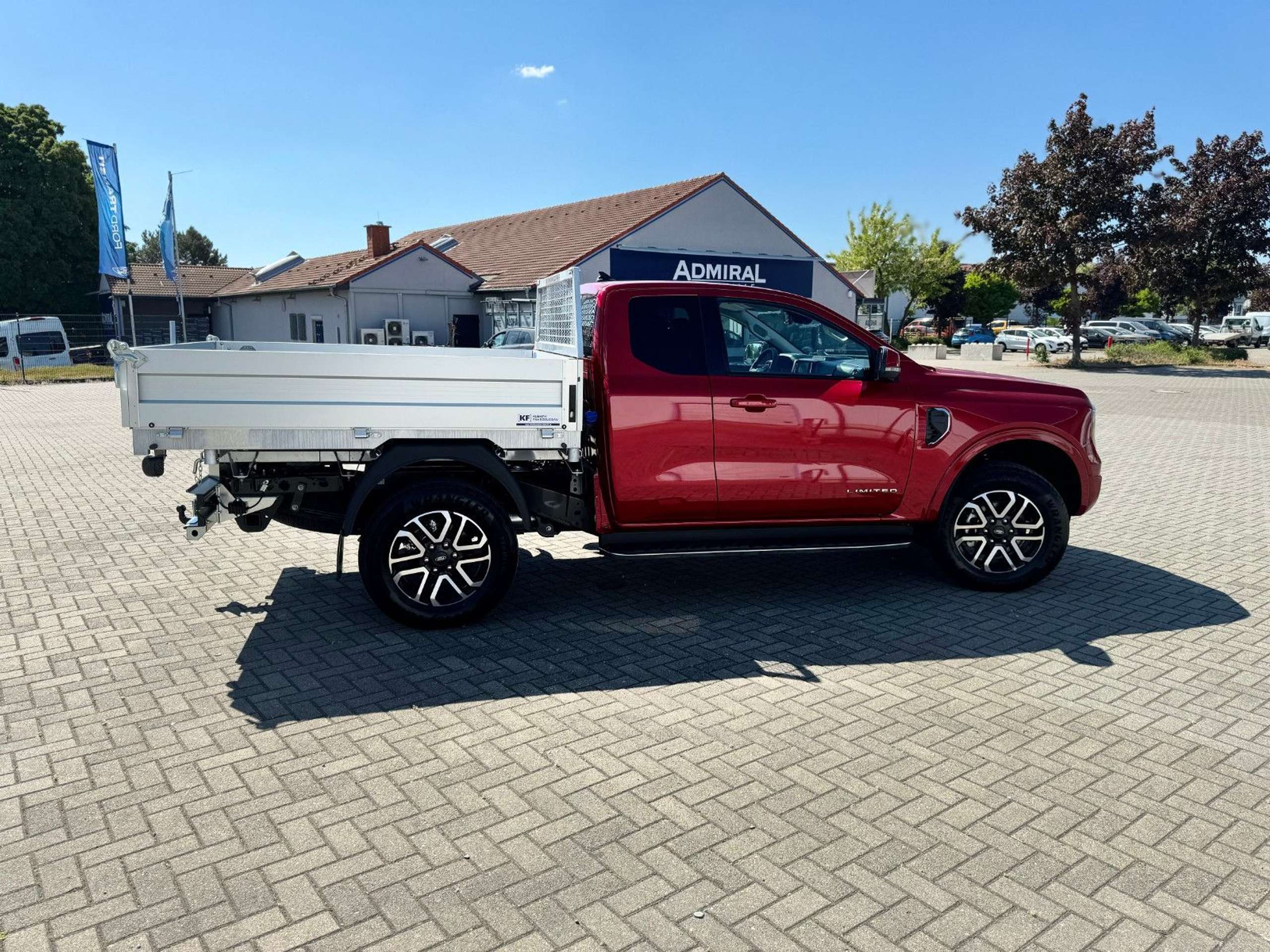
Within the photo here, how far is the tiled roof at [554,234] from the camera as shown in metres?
27.0

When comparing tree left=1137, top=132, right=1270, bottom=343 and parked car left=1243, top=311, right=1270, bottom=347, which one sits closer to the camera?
tree left=1137, top=132, right=1270, bottom=343

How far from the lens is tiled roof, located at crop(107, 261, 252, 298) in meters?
45.2

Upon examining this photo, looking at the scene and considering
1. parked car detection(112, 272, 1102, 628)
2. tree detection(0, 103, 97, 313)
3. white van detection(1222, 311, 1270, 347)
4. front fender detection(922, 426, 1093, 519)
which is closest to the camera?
parked car detection(112, 272, 1102, 628)

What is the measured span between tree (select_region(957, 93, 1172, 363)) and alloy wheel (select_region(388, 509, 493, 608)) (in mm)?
31867

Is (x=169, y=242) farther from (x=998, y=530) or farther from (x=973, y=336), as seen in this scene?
(x=973, y=336)

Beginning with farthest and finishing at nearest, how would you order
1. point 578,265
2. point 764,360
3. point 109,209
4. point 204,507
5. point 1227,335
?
1. point 1227,335
2. point 109,209
3. point 578,265
4. point 764,360
5. point 204,507

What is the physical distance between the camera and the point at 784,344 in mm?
5730

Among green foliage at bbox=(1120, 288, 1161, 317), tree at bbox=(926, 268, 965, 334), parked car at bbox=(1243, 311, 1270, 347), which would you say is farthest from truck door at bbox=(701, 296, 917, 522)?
green foliage at bbox=(1120, 288, 1161, 317)

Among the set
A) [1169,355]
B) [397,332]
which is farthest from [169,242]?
[1169,355]

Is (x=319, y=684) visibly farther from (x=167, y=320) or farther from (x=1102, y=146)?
(x=167, y=320)

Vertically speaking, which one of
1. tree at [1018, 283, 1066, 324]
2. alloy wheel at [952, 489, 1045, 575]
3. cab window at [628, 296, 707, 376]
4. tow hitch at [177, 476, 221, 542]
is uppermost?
tree at [1018, 283, 1066, 324]

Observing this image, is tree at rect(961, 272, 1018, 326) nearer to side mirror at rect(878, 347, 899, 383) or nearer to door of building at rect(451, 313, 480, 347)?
door of building at rect(451, 313, 480, 347)

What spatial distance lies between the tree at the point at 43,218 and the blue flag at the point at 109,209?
24.1 m

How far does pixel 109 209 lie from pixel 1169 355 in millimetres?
36713
